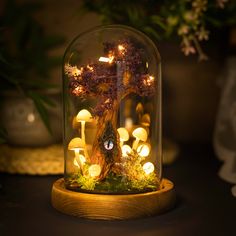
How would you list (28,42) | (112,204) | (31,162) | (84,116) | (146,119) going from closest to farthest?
(112,204) < (84,116) < (146,119) < (31,162) < (28,42)

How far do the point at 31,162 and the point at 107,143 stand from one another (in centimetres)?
35

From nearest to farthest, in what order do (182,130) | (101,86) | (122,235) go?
(122,235), (101,86), (182,130)

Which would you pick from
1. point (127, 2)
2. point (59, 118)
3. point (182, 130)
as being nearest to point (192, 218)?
point (59, 118)

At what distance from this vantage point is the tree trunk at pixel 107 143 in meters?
0.99

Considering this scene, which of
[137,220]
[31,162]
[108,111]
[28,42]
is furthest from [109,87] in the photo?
[28,42]

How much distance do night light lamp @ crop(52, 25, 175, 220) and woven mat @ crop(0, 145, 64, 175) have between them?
0.19 m

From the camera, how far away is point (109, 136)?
98cm

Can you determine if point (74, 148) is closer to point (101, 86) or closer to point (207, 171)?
point (101, 86)

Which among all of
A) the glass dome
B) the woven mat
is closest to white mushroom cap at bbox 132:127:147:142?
the glass dome

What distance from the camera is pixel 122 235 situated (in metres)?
0.84

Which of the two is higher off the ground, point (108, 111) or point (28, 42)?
point (28, 42)

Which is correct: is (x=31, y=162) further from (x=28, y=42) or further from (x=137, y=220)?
(x=28, y=42)

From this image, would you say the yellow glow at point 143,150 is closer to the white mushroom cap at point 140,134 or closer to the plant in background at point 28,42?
the white mushroom cap at point 140,134

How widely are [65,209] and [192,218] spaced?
23 cm
